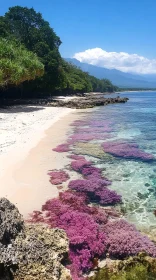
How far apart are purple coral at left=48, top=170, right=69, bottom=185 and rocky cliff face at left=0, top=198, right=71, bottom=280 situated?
720 cm

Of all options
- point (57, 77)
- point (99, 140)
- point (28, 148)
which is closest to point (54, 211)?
point (28, 148)

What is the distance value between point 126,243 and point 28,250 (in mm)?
4041

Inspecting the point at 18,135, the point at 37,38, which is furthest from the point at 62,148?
the point at 37,38

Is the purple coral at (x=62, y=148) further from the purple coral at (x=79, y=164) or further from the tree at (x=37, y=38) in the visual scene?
the tree at (x=37, y=38)

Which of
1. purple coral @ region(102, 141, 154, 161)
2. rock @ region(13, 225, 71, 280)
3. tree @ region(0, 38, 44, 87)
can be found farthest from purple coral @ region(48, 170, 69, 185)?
tree @ region(0, 38, 44, 87)

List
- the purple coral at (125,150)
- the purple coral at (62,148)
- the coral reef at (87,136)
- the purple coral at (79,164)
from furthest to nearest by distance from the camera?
the coral reef at (87,136)
the purple coral at (62,148)
the purple coral at (125,150)
the purple coral at (79,164)

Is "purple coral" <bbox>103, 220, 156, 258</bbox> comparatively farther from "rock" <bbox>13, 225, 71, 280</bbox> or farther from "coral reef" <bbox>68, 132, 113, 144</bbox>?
"coral reef" <bbox>68, 132, 113, 144</bbox>

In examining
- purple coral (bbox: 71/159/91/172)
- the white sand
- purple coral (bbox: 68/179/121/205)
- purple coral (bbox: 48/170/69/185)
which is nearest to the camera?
purple coral (bbox: 68/179/121/205)

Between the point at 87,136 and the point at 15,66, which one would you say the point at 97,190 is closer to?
the point at 87,136

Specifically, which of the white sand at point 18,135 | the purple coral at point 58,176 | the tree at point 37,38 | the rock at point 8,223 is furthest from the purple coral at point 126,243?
the tree at point 37,38

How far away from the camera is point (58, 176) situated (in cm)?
1742

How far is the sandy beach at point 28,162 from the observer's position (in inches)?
561

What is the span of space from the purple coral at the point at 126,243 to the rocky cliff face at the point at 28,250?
7.21 feet

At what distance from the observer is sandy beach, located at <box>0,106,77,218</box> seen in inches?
561
